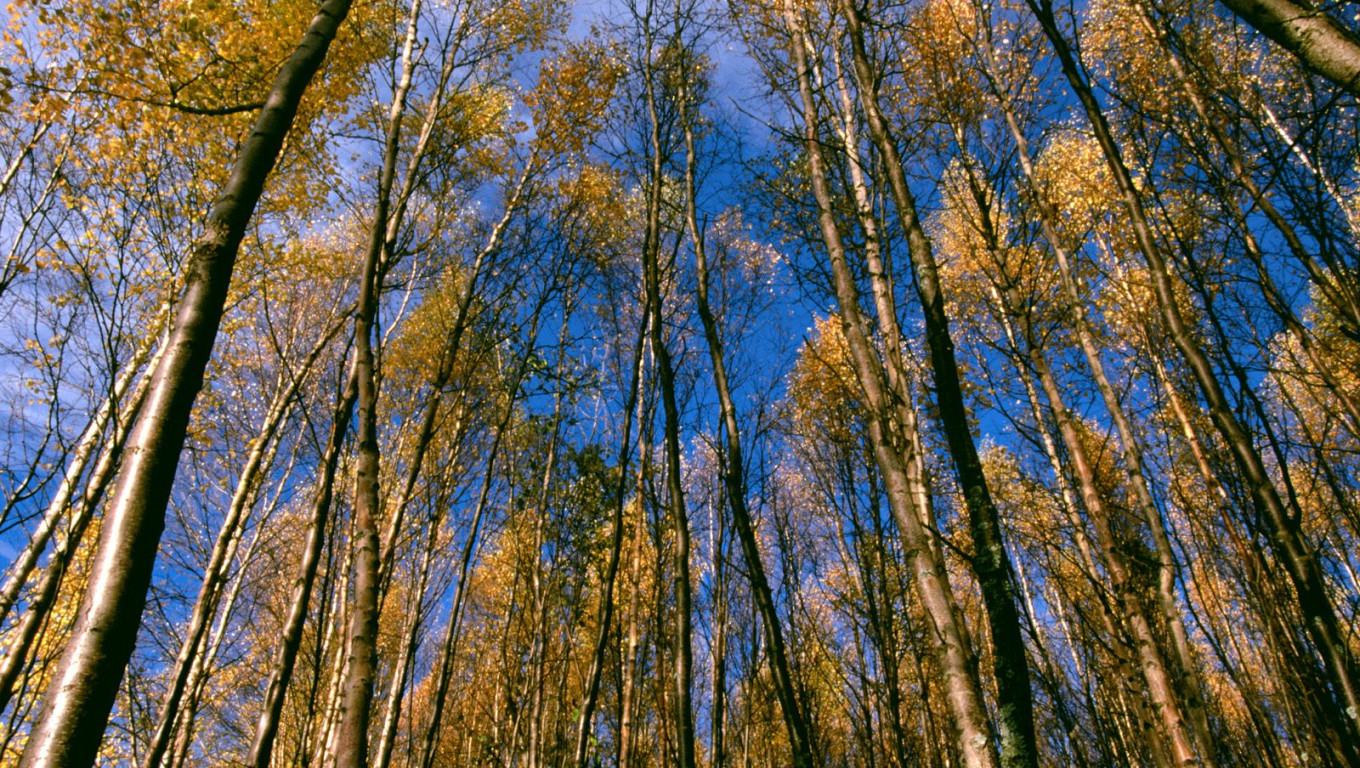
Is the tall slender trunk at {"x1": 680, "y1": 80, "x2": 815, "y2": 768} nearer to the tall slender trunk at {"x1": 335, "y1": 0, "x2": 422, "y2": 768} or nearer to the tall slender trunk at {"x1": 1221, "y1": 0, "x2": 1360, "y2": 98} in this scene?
the tall slender trunk at {"x1": 335, "y1": 0, "x2": 422, "y2": 768}

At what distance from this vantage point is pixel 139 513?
1.15 metres

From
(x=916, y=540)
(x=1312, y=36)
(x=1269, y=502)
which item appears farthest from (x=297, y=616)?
(x=1269, y=502)

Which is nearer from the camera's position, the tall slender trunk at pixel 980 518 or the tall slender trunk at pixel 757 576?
the tall slender trunk at pixel 980 518

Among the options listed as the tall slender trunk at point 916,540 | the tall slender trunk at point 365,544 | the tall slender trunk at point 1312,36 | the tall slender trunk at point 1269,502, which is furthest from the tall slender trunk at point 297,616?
the tall slender trunk at point 1269,502

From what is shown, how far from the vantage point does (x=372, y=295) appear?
96.5 inches

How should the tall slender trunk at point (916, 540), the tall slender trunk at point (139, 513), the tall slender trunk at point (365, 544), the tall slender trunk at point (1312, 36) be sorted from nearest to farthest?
the tall slender trunk at point (139, 513) → the tall slender trunk at point (1312, 36) → the tall slender trunk at point (916, 540) → the tall slender trunk at point (365, 544)

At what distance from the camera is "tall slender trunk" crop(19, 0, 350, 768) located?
94 cm

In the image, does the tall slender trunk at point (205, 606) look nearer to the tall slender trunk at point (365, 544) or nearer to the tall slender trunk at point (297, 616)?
the tall slender trunk at point (297, 616)

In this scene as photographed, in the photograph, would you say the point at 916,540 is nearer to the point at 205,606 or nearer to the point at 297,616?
the point at 297,616

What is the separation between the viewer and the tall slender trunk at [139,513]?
941 mm

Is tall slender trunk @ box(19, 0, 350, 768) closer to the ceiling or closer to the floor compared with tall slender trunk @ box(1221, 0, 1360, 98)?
closer to the floor

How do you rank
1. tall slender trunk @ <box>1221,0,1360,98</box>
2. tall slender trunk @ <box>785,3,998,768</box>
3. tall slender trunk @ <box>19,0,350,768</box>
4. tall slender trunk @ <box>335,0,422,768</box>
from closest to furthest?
tall slender trunk @ <box>19,0,350,768</box>
tall slender trunk @ <box>1221,0,1360,98</box>
tall slender trunk @ <box>785,3,998,768</box>
tall slender trunk @ <box>335,0,422,768</box>

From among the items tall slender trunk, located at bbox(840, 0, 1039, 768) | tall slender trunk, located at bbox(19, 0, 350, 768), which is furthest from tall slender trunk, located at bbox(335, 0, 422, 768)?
tall slender trunk, located at bbox(840, 0, 1039, 768)

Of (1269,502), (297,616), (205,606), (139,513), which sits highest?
(205,606)
